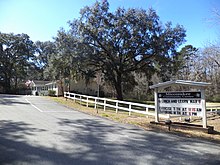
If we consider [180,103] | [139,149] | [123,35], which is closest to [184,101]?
[180,103]

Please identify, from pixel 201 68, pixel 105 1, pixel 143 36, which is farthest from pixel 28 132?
pixel 201 68

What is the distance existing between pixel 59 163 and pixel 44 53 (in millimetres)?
68623

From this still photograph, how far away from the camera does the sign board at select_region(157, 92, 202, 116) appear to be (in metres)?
10.4

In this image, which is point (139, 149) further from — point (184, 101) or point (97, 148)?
point (184, 101)

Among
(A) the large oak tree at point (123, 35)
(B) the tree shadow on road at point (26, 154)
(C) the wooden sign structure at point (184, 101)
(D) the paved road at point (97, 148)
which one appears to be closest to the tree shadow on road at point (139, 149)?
(D) the paved road at point (97, 148)

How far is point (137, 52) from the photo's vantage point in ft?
95.1

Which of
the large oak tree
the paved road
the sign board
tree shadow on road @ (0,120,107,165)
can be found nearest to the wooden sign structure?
the sign board

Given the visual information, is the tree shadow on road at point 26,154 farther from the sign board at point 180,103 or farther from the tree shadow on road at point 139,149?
the sign board at point 180,103

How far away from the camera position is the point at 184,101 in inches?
424

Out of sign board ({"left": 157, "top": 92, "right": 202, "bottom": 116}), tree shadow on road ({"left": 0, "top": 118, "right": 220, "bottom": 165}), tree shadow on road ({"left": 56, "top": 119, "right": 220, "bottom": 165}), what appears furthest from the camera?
sign board ({"left": 157, "top": 92, "right": 202, "bottom": 116})

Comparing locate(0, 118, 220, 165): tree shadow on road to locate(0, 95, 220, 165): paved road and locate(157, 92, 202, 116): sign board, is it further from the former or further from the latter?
locate(157, 92, 202, 116): sign board

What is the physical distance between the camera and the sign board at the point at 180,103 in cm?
1036

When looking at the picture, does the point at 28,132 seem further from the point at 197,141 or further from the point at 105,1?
the point at 105,1

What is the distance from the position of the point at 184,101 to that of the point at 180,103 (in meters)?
0.21
